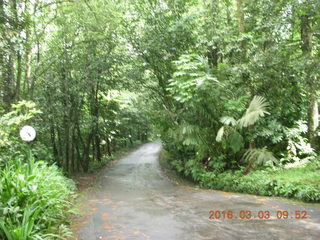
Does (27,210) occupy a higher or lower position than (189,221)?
higher

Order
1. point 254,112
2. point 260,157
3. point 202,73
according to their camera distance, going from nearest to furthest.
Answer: point 254,112 → point 260,157 → point 202,73

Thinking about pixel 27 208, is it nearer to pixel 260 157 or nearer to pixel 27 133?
pixel 27 133

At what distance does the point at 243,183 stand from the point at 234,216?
3381mm

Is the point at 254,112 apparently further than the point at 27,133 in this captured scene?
Yes

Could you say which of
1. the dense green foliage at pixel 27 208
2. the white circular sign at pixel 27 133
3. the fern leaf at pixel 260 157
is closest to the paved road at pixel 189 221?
the dense green foliage at pixel 27 208

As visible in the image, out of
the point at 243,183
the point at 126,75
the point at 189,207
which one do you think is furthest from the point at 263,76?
the point at 126,75

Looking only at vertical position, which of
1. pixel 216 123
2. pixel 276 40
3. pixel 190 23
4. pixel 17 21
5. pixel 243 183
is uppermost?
pixel 190 23

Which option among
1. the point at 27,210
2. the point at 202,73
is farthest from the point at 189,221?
the point at 202,73

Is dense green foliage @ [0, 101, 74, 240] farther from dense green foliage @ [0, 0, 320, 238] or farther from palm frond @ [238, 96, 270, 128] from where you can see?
palm frond @ [238, 96, 270, 128]

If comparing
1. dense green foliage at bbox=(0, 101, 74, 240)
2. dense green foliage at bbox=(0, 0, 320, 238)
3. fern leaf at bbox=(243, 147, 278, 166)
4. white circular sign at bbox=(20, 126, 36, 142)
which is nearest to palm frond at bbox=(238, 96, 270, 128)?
dense green foliage at bbox=(0, 0, 320, 238)

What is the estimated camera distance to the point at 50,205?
204 inches

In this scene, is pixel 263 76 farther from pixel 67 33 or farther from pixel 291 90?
pixel 67 33

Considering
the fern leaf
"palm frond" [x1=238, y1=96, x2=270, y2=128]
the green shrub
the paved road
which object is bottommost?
the paved road

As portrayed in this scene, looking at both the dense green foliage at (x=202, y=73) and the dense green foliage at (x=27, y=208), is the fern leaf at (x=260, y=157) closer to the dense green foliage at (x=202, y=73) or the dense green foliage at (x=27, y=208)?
the dense green foliage at (x=202, y=73)
